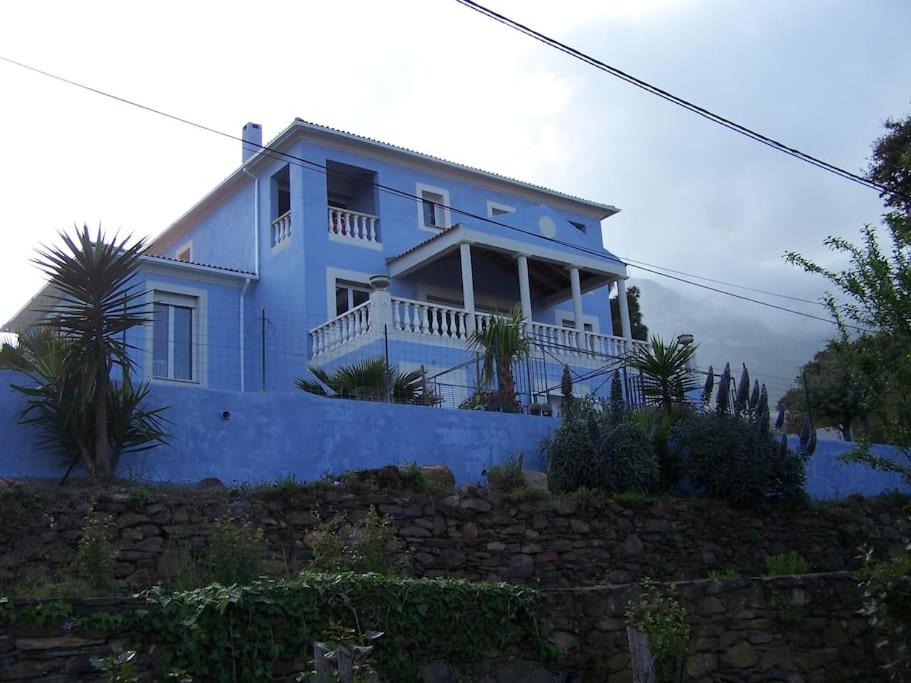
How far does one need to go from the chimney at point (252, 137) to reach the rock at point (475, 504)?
13.0 m

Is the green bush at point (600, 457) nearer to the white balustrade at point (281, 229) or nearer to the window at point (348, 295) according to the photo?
the window at point (348, 295)

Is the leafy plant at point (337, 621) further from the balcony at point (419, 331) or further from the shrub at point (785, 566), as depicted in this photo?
the balcony at point (419, 331)

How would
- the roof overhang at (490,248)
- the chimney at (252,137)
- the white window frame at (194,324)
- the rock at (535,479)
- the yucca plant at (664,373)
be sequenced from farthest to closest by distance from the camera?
the chimney at (252,137)
the roof overhang at (490,248)
the white window frame at (194,324)
the yucca plant at (664,373)
the rock at (535,479)

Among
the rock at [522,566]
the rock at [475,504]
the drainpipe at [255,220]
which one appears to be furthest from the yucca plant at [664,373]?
the drainpipe at [255,220]

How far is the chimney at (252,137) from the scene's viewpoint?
872 inches

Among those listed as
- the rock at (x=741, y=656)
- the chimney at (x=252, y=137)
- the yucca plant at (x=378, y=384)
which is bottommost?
the rock at (x=741, y=656)

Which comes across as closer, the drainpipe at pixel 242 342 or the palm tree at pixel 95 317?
the palm tree at pixel 95 317

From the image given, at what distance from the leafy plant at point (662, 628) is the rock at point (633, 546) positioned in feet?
10.6

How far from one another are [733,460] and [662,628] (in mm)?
5706

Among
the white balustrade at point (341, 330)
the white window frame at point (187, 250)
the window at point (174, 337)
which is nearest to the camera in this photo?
the white balustrade at point (341, 330)

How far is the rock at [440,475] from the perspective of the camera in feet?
39.3

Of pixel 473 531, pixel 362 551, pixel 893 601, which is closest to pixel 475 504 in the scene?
pixel 473 531

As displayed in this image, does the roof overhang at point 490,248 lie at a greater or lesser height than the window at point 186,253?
lesser

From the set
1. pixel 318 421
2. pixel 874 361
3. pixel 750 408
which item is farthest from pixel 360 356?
pixel 874 361
